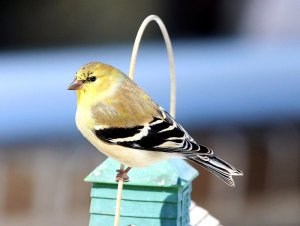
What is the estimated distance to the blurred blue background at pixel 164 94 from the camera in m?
6.31

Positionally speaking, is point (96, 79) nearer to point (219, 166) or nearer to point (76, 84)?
point (76, 84)

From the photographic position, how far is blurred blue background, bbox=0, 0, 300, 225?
20.7 ft

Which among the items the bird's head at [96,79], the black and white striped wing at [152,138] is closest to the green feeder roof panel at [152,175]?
the black and white striped wing at [152,138]

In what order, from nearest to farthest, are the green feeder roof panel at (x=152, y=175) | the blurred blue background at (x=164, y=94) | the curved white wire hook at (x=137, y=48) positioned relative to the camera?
the curved white wire hook at (x=137, y=48)
the green feeder roof panel at (x=152, y=175)
the blurred blue background at (x=164, y=94)

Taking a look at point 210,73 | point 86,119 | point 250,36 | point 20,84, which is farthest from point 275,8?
point 86,119

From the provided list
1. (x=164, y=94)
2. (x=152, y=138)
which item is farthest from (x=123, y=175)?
(x=164, y=94)

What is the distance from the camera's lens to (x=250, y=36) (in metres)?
7.26

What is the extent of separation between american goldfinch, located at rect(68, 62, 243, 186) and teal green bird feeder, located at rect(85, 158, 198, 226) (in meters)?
0.18

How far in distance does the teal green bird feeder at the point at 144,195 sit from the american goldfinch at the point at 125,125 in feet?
0.59

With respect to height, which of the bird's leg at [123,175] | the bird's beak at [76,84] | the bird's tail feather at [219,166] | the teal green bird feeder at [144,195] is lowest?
the teal green bird feeder at [144,195]

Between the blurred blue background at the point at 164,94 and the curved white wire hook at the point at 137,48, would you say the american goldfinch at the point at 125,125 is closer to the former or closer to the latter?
the curved white wire hook at the point at 137,48

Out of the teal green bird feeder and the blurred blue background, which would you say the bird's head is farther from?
the blurred blue background

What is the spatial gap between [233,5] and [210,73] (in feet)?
2.64

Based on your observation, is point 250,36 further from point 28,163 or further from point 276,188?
point 28,163
